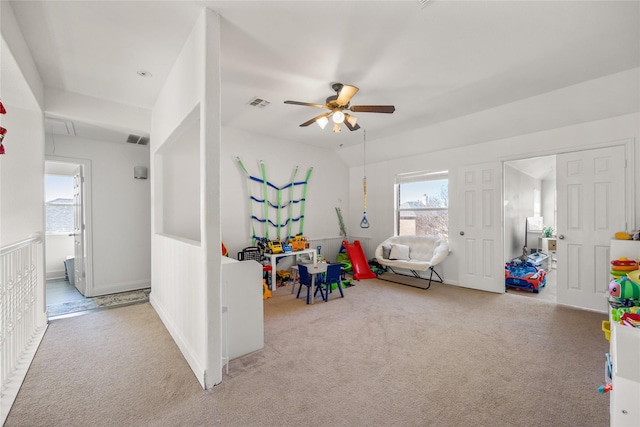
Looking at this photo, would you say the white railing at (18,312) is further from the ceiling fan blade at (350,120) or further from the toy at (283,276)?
the ceiling fan blade at (350,120)

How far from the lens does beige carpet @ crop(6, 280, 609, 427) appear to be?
1.74m

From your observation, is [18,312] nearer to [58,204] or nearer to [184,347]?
[184,347]

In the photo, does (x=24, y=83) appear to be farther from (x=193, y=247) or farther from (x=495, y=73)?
(x=495, y=73)

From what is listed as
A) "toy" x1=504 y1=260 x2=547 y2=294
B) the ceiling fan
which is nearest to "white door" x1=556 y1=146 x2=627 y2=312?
"toy" x1=504 y1=260 x2=547 y2=294

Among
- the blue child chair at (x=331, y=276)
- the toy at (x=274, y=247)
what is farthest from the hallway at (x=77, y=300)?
the blue child chair at (x=331, y=276)

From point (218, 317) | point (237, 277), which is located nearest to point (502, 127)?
point (237, 277)

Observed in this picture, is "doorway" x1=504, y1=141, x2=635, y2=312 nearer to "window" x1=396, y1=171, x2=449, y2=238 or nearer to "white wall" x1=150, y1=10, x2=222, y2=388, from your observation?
"window" x1=396, y1=171, x2=449, y2=238

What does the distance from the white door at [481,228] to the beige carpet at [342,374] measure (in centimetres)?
107

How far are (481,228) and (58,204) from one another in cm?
807

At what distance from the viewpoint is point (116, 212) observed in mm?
4453

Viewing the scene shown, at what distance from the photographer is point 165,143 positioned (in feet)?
10.6

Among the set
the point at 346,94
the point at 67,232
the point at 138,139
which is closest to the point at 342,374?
the point at 346,94

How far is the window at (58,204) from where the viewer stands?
5.46 metres

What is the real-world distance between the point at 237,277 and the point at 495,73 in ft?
11.2
